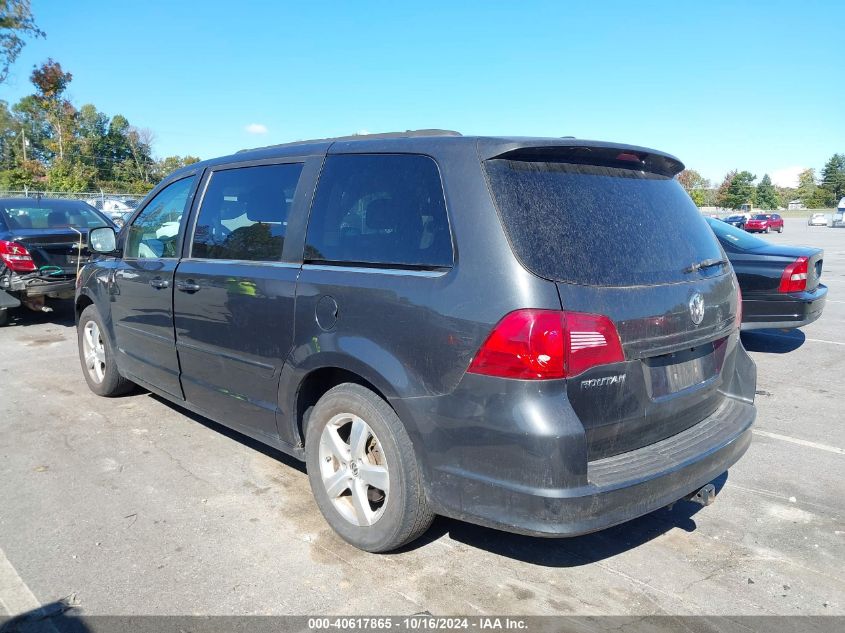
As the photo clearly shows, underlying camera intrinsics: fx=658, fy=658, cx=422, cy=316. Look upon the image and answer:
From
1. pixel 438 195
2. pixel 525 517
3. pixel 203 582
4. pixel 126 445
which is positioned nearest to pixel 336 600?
pixel 203 582

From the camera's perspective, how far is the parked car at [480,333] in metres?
2.49

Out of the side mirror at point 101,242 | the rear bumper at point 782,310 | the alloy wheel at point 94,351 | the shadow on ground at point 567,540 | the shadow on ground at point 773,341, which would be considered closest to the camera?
the shadow on ground at point 567,540

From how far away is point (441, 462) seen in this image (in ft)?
8.84

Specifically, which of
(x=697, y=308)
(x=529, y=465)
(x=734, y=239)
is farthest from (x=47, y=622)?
(x=734, y=239)

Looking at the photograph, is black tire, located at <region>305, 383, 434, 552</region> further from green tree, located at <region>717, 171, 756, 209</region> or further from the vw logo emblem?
green tree, located at <region>717, 171, 756, 209</region>

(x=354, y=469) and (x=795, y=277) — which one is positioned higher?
(x=795, y=277)

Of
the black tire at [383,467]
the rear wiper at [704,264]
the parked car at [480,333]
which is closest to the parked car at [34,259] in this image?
the parked car at [480,333]

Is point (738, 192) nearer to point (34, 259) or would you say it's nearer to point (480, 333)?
point (34, 259)

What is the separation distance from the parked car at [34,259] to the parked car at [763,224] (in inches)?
1858

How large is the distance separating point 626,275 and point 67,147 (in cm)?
6225

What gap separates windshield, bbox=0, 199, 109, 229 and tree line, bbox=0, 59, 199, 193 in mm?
37429

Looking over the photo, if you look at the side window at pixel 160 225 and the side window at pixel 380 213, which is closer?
the side window at pixel 380 213

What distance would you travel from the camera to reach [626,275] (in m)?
2.73

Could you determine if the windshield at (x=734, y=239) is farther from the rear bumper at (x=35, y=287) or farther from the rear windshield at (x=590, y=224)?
the rear bumper at (x=35, y=287)
